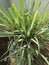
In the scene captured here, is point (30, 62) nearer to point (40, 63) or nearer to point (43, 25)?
point (40, 63)

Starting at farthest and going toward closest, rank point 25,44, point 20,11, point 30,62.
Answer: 1. point 20,11
2. point 25,44
3. point 30,62

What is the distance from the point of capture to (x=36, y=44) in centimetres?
187

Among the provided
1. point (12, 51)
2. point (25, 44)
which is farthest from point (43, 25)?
point (12, 51)

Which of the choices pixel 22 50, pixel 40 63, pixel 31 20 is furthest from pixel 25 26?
pixel 40 63

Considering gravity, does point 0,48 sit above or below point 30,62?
above

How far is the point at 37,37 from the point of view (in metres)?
1.88

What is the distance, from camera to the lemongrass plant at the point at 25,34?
1793 mm

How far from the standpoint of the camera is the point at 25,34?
1851mm

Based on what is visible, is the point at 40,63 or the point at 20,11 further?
the point at 20,11

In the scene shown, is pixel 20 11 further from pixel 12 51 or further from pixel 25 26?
pixel 12 51

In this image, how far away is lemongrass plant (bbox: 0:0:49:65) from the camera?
5.88ft

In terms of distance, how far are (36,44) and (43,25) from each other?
21 centimetres

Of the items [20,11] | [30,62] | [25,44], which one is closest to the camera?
[30,62]

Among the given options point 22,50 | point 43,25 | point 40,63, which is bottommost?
point 40,63
